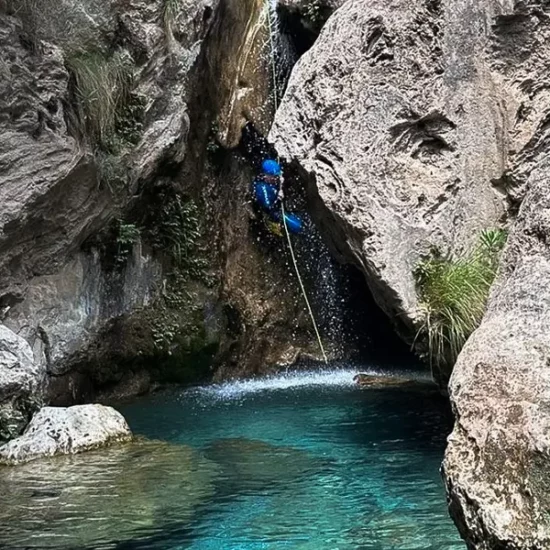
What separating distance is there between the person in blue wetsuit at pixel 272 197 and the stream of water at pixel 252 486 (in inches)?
169

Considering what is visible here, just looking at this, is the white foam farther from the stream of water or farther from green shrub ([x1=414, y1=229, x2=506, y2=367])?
green shrub ([x1=414, y1=229, x2=506, y2=367])

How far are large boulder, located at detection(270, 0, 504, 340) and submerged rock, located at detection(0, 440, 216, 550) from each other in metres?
2.52

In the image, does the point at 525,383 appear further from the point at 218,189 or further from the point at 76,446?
the point at 218,189

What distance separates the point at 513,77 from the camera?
8.16 m

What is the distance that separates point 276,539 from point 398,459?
6.82ft

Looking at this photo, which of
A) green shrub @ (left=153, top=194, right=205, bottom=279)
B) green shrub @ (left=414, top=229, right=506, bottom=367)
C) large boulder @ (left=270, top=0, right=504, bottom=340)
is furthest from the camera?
green shrub @ (left=153, top=194, right=205, bottom=279)

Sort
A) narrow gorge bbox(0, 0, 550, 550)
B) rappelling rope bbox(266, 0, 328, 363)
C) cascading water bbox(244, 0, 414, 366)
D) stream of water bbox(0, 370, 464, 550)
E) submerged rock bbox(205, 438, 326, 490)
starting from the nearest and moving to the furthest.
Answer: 1. narrow gorge bbox(0, 0, 550, 550)
2. stream of water bbox(0, 370, 464, 550)
3. submerged rock bbox(205, 438, 326, 490)
4. rappelling rope bbox(266, 0, 328, 363)
5. cascading water bbox(244, 0, 414, 366)

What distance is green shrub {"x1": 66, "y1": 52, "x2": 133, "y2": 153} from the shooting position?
9609 mm

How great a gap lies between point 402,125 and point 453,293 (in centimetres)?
183

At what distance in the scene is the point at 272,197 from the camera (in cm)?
1285

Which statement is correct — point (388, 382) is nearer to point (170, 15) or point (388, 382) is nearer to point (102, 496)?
point (170, 15)

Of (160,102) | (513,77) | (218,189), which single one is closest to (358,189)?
(513,77)

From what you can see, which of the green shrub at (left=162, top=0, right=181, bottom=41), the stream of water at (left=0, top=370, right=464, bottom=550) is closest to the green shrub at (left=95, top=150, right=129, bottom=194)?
the green shrub at (left=162, top=0, right=181, bottom=41)

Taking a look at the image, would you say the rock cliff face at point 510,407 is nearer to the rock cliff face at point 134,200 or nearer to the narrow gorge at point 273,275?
the narrow gorge at point 273,275
